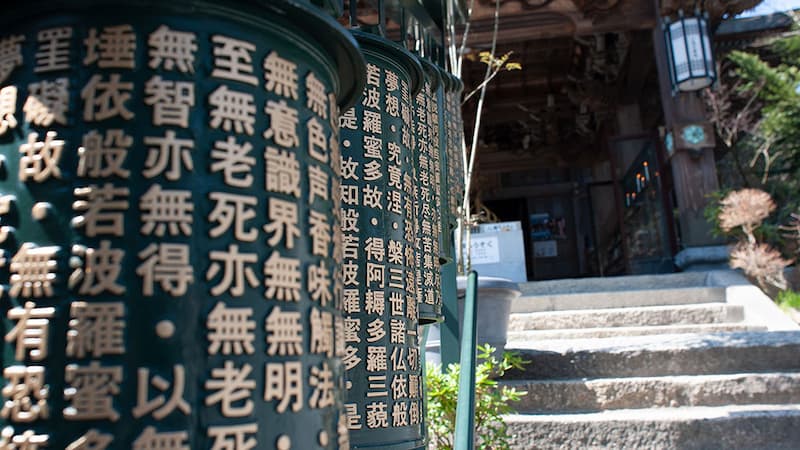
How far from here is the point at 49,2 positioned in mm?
704

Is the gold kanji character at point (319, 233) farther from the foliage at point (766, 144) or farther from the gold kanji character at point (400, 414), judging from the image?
the foliage at point (766, 144)

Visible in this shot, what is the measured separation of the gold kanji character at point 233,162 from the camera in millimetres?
725

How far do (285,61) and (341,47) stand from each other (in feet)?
0.28

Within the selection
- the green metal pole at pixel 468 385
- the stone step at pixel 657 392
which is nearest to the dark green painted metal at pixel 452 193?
the green metal pole at pixel 468 385

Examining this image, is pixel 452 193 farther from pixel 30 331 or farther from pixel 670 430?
pixel 670 430

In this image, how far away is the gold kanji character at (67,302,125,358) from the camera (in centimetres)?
65

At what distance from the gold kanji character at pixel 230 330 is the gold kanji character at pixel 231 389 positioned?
0.05 ft

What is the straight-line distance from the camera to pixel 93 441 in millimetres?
630

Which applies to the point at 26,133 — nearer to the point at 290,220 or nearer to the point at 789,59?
the point at 290,220

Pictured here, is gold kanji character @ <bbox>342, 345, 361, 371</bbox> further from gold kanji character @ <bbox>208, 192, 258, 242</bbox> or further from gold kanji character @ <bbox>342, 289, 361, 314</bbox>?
gold kanji character @ <bbox>208, 192, 258, 242</bbox>

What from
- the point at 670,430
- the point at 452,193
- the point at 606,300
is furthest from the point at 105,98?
the point at 606,300

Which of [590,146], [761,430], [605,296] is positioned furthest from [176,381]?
[590,146]

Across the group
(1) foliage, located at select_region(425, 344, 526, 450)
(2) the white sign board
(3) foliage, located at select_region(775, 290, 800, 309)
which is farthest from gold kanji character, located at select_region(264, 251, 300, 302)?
(2) the white sign board

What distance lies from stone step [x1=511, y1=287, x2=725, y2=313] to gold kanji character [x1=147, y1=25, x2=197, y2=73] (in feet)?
18.5
